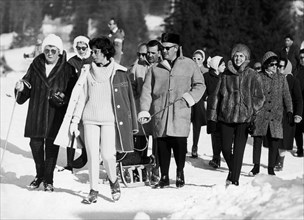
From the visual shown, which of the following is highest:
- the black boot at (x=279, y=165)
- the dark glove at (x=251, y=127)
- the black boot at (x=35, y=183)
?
the dark glove at (x=251, y=127)

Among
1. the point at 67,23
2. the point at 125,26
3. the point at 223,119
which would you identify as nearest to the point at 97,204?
the point at 223,119

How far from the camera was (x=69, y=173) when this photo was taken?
10.6 metres

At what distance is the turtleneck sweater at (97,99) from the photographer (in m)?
8.41

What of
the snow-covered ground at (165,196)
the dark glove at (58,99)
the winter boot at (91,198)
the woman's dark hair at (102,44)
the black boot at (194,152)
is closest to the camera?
the snow-covered ground at (165,196)

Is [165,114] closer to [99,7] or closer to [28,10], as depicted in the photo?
[99,7]

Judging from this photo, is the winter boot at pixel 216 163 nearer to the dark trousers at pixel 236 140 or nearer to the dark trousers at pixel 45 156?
the dark trousers at pixel 236 140

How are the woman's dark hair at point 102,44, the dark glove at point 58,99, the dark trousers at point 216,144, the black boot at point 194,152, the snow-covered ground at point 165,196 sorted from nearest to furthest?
the snow-covered ground at point 165,196, the woman's dark hair at point 102,44, the dark glove at point 58,99, the dark trousers at point 216,144, the black boot at point 194,152

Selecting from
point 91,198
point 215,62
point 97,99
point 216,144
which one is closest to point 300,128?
point 215,62

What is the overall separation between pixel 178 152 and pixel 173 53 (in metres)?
1.20

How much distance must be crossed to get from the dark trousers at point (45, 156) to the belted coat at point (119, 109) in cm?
59

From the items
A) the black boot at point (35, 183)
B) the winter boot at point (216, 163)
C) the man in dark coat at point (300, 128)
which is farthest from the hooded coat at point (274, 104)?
the black boot at point (35, 183)

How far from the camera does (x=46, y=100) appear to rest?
907 centimetres

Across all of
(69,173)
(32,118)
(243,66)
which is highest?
(243,66)

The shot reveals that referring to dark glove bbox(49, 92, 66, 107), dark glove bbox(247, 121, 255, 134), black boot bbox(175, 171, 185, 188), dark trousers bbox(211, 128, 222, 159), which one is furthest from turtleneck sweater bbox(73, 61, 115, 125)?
dark trousers bbox(211, 128, 222, 159)
